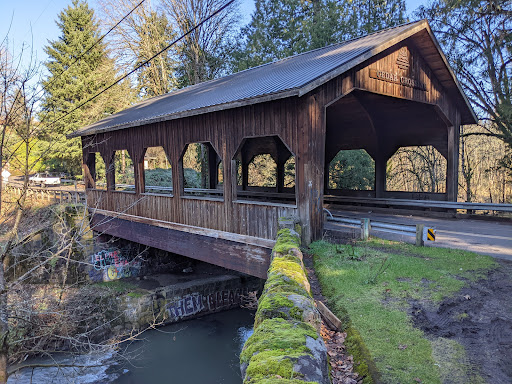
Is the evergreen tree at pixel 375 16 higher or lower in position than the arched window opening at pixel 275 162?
higher

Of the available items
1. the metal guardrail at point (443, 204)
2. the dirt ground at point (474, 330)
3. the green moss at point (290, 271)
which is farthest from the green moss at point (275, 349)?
the metal guardrail at point (443, 204)

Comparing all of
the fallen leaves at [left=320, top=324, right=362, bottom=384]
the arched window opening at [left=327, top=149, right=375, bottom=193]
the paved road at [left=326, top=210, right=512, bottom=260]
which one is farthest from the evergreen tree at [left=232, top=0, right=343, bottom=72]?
the fallen leaves at [left=320, top=324, right=362, bottom=384]

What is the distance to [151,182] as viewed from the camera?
2353 centimetres

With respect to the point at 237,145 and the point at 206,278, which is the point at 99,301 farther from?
the point at 237,145

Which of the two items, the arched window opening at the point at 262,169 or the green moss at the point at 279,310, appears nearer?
the green moss at the point at 279,310

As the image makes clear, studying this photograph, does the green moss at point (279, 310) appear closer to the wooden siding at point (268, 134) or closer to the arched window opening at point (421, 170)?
the wooden siding at point (268, 134)

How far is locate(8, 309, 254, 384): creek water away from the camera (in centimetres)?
1090

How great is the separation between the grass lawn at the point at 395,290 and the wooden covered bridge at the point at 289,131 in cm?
153

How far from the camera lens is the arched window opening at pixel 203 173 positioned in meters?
17.3

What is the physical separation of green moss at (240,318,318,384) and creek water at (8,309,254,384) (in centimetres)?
878

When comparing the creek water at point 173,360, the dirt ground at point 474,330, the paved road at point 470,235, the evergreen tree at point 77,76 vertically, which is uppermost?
the evergreen tree at point 77,76

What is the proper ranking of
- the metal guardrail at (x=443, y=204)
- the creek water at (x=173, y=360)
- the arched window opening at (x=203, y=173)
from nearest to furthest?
the metal guardrail at (x=443, y=204) < the creek water at (x=173, y=360) < the arched window opening at (x=203, y=173)

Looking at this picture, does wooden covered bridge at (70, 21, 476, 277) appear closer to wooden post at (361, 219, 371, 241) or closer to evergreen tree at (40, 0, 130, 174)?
wooden post at (361, 219, 371, 241)

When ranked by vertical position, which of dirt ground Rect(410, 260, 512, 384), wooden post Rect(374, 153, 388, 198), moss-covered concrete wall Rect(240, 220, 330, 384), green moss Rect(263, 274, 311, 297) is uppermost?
wooden post Rect(374, 153, 388, 198)
